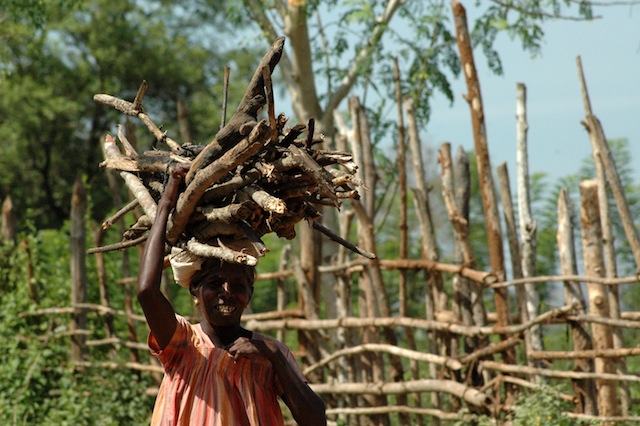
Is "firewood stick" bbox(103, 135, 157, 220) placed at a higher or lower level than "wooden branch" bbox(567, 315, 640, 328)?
higher

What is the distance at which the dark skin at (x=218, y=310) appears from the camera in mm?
3459

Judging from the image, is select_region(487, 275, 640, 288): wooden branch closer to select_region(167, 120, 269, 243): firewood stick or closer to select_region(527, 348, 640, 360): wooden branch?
select_region(527, 348, 640, 360): wooden branch

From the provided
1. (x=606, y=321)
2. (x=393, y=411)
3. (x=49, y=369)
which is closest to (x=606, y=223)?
(x=606, y=321)

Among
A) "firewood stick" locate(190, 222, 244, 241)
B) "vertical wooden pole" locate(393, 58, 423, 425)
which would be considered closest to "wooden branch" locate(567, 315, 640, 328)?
"vertical wooden pole" locate(393, 58, 423, 425)

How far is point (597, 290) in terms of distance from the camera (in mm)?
6559

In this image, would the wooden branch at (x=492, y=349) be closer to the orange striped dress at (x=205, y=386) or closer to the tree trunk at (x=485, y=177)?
the tree trunk at (x=485, y=177)

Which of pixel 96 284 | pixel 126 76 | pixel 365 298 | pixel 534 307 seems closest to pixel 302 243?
pixel 365 298

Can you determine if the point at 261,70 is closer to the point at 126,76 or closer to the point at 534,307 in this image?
the point at 534,307

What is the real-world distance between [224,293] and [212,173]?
48 centimetres

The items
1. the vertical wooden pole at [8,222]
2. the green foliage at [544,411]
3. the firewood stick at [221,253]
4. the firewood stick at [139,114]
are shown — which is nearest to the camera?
the firewood stick at [221,253]

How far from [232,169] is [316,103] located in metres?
7.12

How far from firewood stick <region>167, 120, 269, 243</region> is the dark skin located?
58 millimetres

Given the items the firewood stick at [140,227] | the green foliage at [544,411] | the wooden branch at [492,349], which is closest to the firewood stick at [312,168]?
the firewood stick at [140,227]

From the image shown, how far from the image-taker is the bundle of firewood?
336 cm
